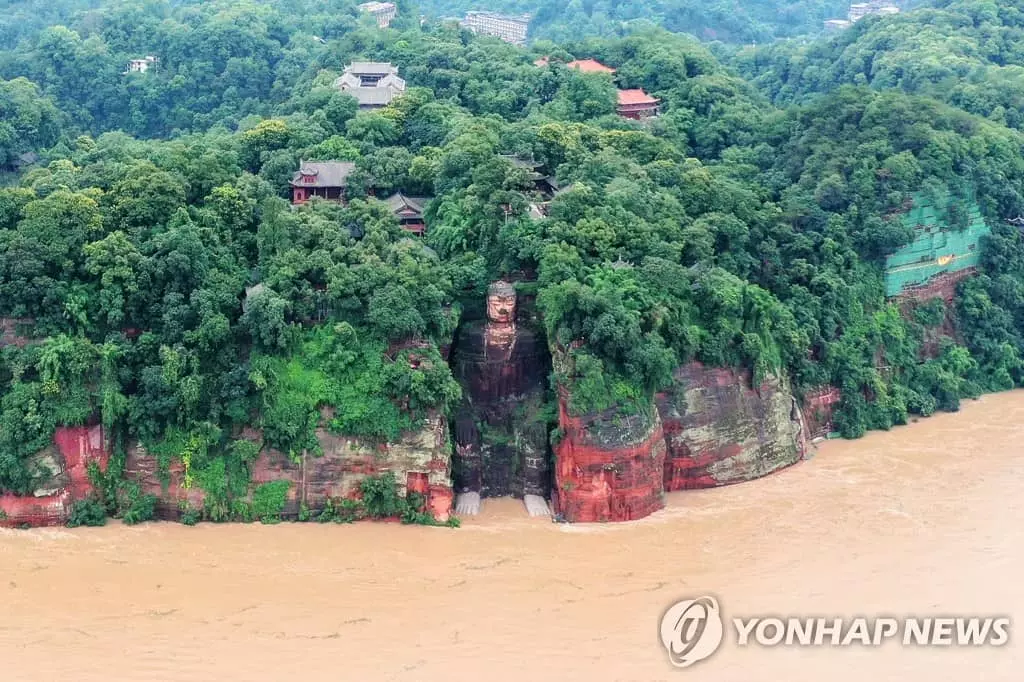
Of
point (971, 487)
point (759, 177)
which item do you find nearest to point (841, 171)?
point (759, 177)

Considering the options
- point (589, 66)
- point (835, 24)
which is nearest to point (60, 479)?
point (589, 66)

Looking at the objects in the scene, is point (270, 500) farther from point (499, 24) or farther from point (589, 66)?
point (499, 24)

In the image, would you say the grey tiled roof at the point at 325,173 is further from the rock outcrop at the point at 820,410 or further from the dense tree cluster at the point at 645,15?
the dense tree cluster at the point at 645,15

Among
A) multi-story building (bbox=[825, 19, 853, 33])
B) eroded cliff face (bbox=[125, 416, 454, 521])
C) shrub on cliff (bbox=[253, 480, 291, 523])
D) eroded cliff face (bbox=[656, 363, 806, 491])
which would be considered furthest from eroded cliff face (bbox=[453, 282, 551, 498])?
multi-story building (bbox=[825, 19, 853, 33])

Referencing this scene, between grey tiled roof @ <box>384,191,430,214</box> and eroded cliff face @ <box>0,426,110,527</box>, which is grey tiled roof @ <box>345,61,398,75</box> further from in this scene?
eroded cliff face @ <box>0,426,110,527</box>

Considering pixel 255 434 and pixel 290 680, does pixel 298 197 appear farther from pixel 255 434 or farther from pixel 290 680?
pixel 290 680

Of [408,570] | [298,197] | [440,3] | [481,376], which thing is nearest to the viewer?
[408,570]
